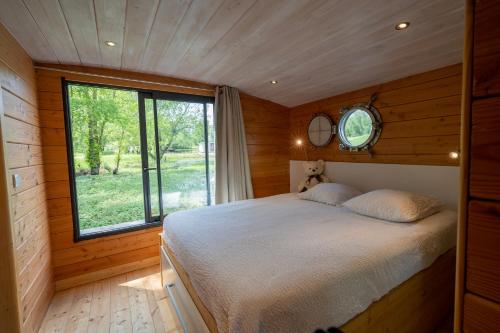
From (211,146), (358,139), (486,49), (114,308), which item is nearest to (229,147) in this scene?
(211,146)

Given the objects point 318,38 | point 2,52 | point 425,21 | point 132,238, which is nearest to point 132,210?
point 132,238

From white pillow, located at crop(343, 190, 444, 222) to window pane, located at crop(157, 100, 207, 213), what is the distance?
1975 mm

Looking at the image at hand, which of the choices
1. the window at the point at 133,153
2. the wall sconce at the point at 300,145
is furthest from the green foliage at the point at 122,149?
the wall sconce at the point at 300,145

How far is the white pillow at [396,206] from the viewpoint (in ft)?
6.03

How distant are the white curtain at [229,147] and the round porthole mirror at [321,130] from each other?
100 centimetres

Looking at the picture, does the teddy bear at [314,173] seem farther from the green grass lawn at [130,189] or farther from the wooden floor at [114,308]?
the wooden floor at [114,308]

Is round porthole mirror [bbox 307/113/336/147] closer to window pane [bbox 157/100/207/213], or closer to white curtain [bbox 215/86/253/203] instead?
white curtain [bbox 215/86/253/203]

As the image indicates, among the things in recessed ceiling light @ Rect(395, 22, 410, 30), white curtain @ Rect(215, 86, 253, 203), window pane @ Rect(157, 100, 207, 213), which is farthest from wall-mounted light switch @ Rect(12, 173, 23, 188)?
recessed ceiling light @ Rect(395, 22, 410, 30)

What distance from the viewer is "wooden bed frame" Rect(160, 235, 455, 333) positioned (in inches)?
49.3

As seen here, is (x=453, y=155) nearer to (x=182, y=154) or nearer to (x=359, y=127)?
(x=359, y=127)

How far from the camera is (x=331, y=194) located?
2.50 m

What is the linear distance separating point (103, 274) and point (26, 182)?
1289 millimetres

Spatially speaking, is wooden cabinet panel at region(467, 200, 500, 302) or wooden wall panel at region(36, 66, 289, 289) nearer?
wooden cabinet panel at region(467, 200, 500, 302)

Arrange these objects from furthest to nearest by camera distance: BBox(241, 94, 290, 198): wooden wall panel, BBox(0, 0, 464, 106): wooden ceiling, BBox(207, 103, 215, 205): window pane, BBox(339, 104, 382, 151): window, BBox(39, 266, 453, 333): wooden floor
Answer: BBox(241, 94, 290, 198): wooden wall panel → BBox(207, 103, 215, 205): window pane → BBox(339, 104, 382, 151): window → BBox(39, 266, 453, 333): wooden floor → BBox(0, 0, 464, 106): wooden ceiling
